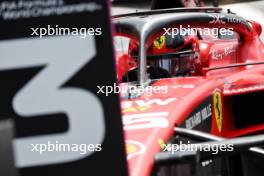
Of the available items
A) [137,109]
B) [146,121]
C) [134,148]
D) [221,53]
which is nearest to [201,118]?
[137,109]

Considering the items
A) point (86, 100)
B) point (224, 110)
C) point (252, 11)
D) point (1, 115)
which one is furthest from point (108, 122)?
point (252, 11)

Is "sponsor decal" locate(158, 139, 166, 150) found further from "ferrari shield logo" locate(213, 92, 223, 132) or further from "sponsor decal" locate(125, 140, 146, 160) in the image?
"ferrari shield logo" locate(213, 92, 223, 132)

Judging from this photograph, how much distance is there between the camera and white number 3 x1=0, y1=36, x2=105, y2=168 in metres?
1.06

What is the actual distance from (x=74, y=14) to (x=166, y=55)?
7.49 feet

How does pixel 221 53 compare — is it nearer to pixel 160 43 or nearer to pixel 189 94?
pixel 160 43

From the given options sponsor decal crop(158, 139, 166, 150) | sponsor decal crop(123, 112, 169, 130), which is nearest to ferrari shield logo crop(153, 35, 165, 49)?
sponsor decal crop(123, 112, 169, 130)

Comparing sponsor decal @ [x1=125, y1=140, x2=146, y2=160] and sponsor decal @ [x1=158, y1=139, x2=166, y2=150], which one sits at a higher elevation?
sponsor decal @ [x1=125, y1=140, x2=146, y2=160]

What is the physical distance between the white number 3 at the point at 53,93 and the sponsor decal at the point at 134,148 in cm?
63

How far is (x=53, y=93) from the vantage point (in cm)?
106

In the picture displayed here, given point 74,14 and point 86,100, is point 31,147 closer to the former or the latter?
point 86,100

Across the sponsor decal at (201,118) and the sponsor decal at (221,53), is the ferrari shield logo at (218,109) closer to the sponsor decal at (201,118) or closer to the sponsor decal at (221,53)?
the sponsor decal at (201,118)

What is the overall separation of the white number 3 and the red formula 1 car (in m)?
0.34

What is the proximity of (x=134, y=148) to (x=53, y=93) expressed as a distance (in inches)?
29.2

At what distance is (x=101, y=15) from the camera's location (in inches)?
40.9
